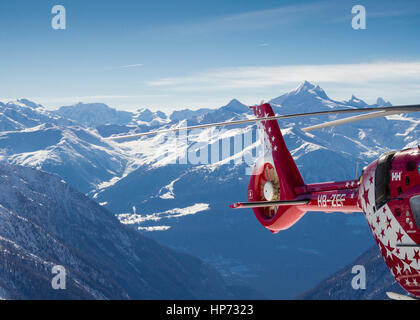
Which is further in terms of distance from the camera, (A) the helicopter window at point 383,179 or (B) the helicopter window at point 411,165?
(A) the helicopter window at point 383,179

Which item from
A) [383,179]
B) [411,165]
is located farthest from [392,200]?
[411,165]

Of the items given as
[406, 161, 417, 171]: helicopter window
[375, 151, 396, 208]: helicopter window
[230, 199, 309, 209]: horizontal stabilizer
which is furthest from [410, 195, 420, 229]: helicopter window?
[230, 199, 309, 209]: horizontal stabilizer

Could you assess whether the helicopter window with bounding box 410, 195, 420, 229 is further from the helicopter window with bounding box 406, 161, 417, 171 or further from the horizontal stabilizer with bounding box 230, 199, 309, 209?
the horizontal stabilizer with bounding box 230, 199, 309, 209

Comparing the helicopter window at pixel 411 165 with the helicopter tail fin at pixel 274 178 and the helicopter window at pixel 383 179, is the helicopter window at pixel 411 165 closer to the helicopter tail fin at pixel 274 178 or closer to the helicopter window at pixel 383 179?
the helicopter window at pixel 383 179

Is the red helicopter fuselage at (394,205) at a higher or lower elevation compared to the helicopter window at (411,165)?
lower

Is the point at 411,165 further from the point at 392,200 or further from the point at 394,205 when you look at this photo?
the point at 394,205

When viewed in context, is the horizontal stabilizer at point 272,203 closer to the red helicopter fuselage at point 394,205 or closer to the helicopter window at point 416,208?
the red helicopter fuselage at point 394,205

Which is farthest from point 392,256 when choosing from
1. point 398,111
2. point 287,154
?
point 287,154

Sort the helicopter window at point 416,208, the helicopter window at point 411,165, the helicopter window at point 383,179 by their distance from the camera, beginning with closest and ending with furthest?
the helicopter window at point 416,208 < the helicopter window at point 411,165 < the helicopter window at point 383,179

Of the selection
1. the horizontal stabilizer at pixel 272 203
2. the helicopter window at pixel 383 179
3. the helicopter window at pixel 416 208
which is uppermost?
the helicopter window at pixel 383 179

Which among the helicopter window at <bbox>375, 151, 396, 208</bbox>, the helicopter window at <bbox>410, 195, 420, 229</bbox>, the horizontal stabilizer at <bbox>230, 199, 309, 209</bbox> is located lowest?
the horizontal stabilizer at <bbox>230, 199, 309, 209</bbox>

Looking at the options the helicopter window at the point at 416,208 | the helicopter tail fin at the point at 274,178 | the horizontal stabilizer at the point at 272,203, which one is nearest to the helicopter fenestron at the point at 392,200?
the helicopter window at the point at 416,208

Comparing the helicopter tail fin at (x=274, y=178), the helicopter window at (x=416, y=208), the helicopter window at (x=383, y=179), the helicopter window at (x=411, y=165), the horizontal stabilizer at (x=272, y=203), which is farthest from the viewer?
the helicopter tail fin at (x=274, y=178)
